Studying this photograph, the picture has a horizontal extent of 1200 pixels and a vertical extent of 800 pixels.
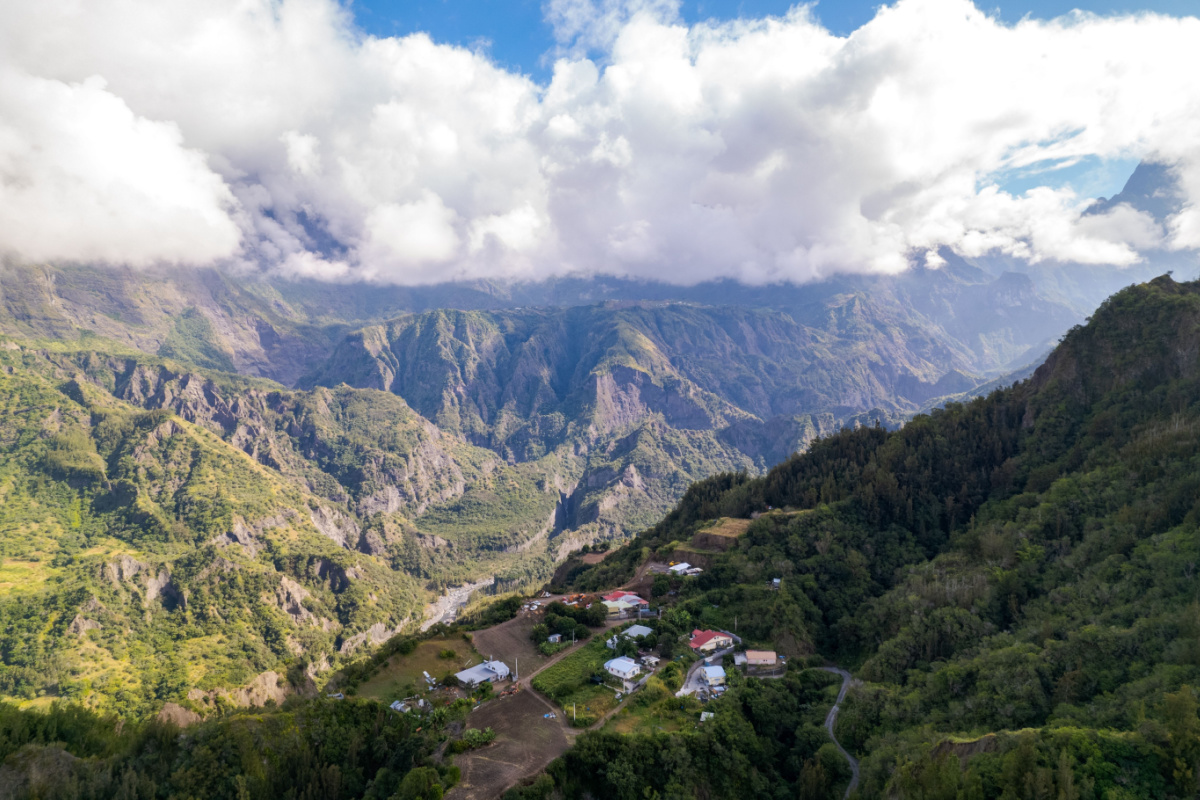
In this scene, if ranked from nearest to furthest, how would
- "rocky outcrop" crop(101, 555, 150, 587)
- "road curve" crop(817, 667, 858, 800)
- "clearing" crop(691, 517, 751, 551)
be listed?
"road curve" crop(817, 667, 858, 800) < "clearing" crop(691, 517, 751, 551) < "rocky outcrop" crop(101, 555, 150, 587)

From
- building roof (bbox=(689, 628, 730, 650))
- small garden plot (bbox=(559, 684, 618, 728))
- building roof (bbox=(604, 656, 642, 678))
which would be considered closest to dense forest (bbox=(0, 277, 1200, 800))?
building roof (bbox=(689, 628, 730, 650))

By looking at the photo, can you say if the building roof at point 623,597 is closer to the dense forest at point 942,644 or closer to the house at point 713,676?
the dense forest at point 942,644

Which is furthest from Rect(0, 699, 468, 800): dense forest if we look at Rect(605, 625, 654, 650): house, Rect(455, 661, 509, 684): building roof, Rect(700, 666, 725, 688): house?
Answer: Rect(700, 666, 725, 688): house

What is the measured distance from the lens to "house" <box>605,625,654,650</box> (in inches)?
2901

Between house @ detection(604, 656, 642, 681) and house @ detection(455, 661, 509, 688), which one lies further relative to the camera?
house @ detection(455, 661, 509, 688)

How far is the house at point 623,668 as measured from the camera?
212 feet

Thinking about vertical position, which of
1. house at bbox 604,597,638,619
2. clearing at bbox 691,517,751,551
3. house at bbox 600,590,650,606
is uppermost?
clearing at bbox 691,517,751,551

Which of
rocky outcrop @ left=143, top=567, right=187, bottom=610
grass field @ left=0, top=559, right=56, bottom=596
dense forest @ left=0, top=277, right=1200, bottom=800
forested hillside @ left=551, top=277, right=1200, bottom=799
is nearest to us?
forested hillside @ left=551, top=277, right=1200, bottom=799

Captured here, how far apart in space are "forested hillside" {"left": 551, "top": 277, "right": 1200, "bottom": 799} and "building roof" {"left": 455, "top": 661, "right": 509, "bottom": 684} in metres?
21.4

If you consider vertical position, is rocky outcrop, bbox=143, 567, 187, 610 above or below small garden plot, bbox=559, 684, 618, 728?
above

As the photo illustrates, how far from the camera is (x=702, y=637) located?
7344 cm

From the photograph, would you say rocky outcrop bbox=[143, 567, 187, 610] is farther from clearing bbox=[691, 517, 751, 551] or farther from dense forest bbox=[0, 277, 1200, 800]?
clearing bbox=[691, 517, 751, 551]

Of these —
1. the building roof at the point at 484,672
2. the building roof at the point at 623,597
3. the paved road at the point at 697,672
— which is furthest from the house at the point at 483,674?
the building roof at the point at 623,597

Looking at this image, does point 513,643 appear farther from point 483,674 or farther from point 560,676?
point 560,676
